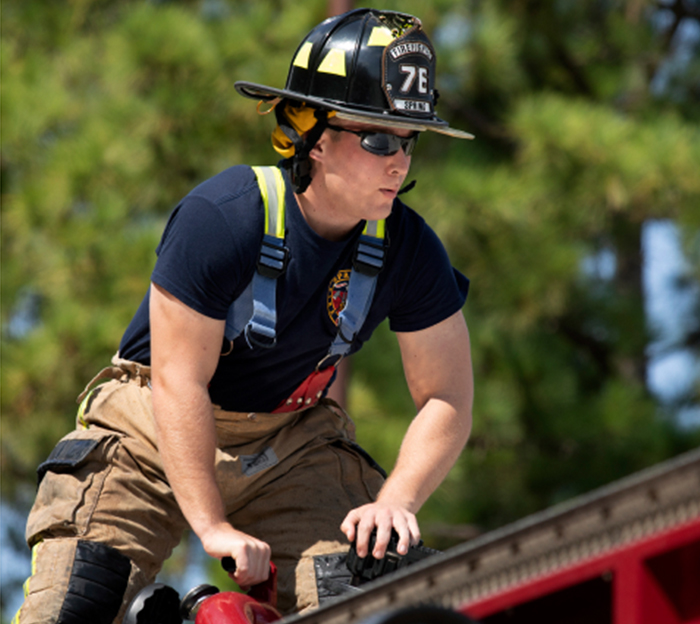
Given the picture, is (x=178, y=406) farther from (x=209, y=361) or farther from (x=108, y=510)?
(x=108, y=510)

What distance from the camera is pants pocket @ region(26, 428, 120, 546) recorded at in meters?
2.74

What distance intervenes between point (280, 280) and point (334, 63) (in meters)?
0.56

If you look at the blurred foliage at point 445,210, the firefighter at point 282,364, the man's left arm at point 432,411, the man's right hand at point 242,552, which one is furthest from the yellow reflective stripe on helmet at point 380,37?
the blurred foliage at point 445,210

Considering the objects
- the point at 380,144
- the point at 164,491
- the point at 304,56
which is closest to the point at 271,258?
the point at 380,144

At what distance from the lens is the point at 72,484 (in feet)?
9.18

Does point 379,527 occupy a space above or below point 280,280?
below

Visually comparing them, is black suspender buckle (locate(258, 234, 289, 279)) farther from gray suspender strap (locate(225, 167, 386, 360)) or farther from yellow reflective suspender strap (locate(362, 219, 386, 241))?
yellow reflective suspender strap (locate(362, 219, 386, 241))

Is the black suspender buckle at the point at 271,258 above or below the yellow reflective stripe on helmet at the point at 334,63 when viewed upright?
below

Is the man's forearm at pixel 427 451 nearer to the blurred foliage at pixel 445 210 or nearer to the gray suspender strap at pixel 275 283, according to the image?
the gray suspender strap at pixel 275 283

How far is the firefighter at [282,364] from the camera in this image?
2.57 m

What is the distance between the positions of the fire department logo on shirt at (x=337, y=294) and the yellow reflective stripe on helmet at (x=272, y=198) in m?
0.22

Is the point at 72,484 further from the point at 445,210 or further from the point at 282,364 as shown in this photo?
the point at 445,210

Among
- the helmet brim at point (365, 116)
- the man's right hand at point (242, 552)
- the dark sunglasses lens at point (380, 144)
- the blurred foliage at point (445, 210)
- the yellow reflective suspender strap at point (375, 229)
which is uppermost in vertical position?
the blurred foliage at point (445, 210)

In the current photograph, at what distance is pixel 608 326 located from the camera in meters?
8.95
